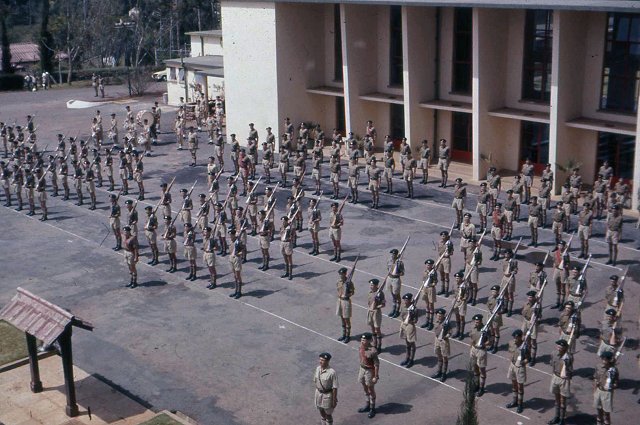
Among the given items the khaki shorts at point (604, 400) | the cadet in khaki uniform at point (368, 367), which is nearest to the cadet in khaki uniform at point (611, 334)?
the khaki shorts at point (604, 400)

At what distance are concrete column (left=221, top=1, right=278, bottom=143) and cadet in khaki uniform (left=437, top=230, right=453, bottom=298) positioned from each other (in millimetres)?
16509

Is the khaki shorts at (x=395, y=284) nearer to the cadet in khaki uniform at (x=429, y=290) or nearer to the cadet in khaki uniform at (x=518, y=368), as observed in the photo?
the cadet in khaki uniform at (x=429, y=290)

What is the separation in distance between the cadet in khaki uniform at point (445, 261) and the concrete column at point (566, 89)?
29.8 ft

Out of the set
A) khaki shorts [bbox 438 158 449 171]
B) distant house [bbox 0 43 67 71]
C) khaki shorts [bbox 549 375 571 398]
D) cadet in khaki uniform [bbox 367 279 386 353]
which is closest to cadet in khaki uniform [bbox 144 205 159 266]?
cadet in khaki uniform [bbox 367 279 386 353]

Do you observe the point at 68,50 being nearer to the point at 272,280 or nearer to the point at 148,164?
the point at 148,164

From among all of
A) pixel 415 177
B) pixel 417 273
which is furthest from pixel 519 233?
pixel 415 177

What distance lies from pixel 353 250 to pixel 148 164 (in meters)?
13.2

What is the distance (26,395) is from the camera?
15836 millimetres

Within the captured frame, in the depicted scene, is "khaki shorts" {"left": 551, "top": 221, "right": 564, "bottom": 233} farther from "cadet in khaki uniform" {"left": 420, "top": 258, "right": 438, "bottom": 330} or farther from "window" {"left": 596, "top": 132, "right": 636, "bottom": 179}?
"window" {"left": 596, "top": 132, "right": 636, "bottom": 179}

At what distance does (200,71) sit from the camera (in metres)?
43.7

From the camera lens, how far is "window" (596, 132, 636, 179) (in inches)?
1094

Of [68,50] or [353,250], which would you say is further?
[68,50]

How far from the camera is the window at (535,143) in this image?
29953mm

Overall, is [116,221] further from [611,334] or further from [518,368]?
[611,334]
